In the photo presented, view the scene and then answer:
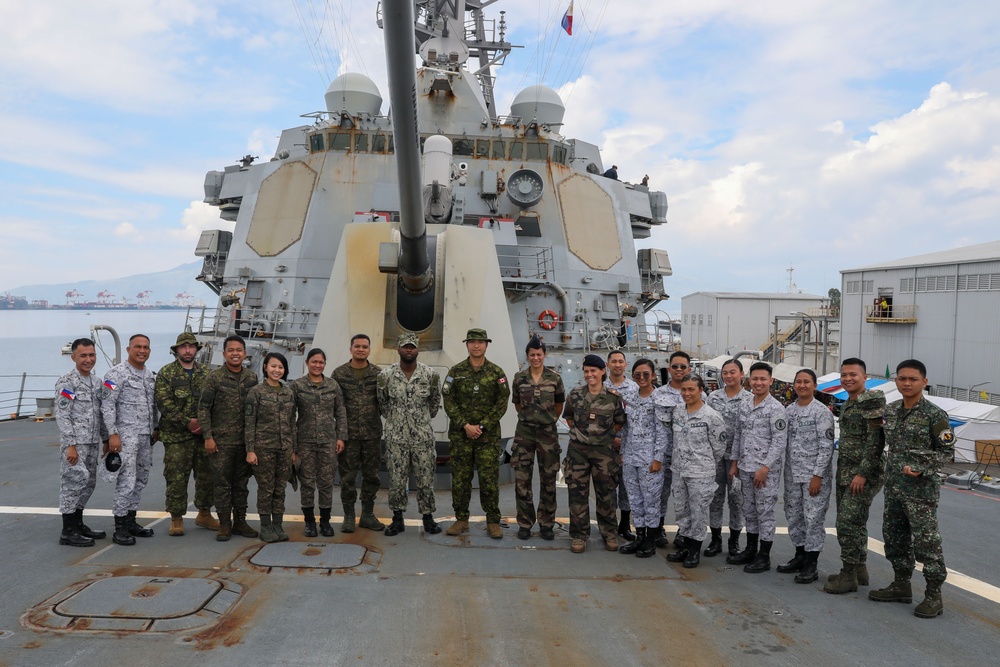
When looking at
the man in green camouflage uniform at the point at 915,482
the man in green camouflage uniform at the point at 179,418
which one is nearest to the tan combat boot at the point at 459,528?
the man in green camouflage uniform at the point at 179,418

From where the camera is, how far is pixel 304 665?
9.86 feet

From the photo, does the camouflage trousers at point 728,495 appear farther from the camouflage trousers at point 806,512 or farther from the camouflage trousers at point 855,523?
the camouflage trousers at point 855,523

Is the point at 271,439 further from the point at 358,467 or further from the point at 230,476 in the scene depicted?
the point at 358,467

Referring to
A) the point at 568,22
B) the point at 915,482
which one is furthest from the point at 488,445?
the point at 568,22

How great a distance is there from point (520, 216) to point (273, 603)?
719 centimetres

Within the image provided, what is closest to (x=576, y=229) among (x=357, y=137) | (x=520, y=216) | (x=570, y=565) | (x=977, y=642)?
(x=520, y=216)

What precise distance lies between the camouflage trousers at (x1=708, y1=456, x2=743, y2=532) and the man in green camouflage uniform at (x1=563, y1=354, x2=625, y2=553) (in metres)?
0.70

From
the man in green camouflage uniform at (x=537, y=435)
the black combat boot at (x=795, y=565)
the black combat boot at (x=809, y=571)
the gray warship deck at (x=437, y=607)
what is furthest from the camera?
the man in green camouflage uniform at (x=537, y=435)

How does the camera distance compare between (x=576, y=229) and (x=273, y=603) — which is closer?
(x=273, y=603)

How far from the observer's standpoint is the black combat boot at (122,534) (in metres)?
4.60

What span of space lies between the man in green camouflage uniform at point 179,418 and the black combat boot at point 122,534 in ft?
0.92

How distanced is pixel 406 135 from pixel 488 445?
2264mm

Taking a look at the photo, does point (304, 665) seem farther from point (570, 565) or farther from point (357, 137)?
point (357, 137)

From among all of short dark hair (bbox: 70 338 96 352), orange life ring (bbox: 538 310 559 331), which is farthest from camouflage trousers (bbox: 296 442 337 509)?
orange life ring (bbox: 538 310 559 331)
